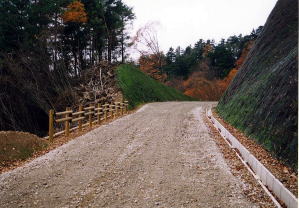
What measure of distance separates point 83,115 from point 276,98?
9809 millimetres

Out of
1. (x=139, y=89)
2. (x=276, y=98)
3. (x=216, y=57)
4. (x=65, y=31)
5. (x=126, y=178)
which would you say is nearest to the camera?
(x=126, y=178)

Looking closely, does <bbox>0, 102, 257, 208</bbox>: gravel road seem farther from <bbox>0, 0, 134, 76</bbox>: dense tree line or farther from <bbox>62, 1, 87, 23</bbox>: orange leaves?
<bbox>62, 1, 87, 23</bbox>: orange leaves

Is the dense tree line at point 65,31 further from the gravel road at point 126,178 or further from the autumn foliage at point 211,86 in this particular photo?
the gravel road at point 126,178

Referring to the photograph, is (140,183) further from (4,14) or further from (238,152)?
(4,14)

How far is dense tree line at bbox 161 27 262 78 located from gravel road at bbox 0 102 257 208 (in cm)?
4721

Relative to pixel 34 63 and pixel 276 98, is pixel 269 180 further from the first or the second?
pixel 34 63

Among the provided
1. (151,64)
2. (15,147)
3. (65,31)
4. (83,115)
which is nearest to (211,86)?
(151,64)

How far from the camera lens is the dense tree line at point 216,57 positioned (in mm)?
60750

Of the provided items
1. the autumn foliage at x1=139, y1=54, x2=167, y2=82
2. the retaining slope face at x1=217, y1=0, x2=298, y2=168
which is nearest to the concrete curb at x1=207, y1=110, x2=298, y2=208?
the retaining slope face at x1=217, y1=0, x2=298, y2=168

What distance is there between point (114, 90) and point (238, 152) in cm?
2233

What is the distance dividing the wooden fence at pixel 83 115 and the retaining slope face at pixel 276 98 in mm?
7855

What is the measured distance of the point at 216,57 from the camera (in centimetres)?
6325

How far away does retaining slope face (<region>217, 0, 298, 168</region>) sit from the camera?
838 cm

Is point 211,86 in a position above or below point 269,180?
above
